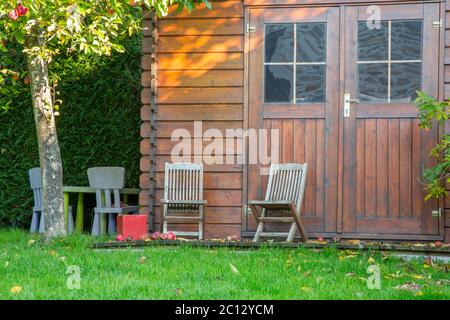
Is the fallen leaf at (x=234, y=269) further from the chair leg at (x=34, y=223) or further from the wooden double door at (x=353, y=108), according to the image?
the chair leg at (x=34, y=223)

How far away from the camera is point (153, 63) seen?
25.2 ft

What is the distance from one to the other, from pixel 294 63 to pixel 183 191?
159 centimetres

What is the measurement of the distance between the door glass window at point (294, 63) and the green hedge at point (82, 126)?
7.39ft

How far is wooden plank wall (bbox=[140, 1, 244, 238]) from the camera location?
24.9 ft

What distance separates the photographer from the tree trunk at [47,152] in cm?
716

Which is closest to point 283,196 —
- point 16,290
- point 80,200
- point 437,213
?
point 437,213

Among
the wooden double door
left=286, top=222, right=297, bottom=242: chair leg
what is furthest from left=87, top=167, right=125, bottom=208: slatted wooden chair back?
left=286, top=222, right=297, bottom=242: chair leg

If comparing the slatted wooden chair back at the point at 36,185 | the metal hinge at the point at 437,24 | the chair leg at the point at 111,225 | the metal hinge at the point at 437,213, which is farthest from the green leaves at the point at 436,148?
the slatted wooden chair back at the point at 36,185

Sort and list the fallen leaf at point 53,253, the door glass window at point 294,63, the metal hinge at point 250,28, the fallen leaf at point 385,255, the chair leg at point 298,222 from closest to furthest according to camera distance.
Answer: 1. the fallen leaf at point 385,255
2. the fallen leaf at point 53,253
3. the chair leg at point 298,222
4. the door glass window at point 294,63
5. the metal hinge at point 250,28

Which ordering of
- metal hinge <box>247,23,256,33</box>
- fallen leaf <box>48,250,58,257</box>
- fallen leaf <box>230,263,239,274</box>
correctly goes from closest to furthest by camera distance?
fallen leaf <box>230,263,239,274</box>, fallen leaf <box>48,250,58,257</box>, metal hinge <box>247,23,256,33</box>

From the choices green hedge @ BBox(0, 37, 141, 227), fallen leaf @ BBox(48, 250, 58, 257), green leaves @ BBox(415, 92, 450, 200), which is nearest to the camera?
fallen leaf @ BBox(48, 250, 58, 257)

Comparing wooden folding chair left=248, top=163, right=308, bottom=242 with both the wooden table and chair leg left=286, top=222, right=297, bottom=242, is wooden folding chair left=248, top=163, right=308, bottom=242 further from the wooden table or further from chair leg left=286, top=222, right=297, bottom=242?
the wooden table

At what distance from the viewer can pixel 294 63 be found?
7.51m
